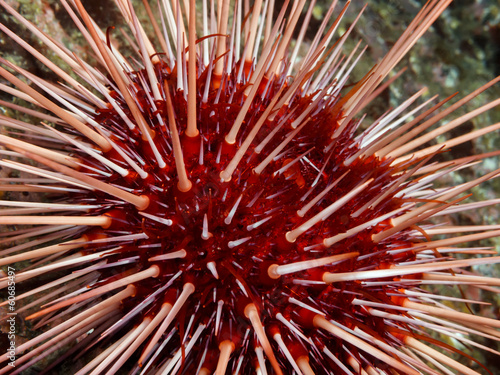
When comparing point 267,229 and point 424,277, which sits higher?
point 267,229

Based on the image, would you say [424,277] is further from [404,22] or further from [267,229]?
[404,22]

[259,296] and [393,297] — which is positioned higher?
[259,296]

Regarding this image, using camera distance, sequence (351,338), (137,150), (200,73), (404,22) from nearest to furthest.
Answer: (351,338), (137,150), (200,73), (404,22)

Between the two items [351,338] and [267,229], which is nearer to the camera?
[351,338]

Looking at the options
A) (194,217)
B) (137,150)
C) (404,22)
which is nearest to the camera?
(194,217)

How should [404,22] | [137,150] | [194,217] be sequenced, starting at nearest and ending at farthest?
[194,217] → [137,150] → [404,22]

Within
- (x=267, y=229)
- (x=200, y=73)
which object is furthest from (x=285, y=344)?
(x=200, y=73)

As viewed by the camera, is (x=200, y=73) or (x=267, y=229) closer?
(x=267, y=229)

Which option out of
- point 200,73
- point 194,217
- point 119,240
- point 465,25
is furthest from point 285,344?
point 465,25

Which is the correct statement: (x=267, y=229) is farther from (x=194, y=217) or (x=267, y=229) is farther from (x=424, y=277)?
(x=424, y=277)

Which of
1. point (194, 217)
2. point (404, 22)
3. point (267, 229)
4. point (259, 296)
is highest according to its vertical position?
point (404, 22)
